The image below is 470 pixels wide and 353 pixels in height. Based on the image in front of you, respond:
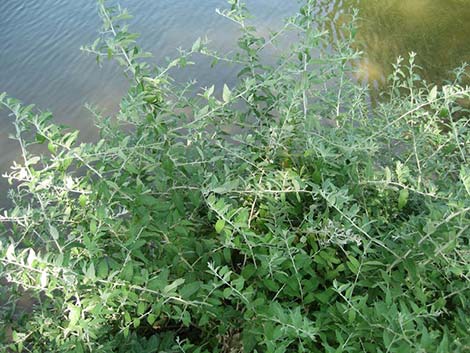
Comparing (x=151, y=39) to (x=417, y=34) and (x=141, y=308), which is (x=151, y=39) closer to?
(x=417, y=34)

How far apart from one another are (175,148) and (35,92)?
10.7 ft

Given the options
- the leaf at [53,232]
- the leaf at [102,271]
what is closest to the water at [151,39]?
the leaf at [53,232]

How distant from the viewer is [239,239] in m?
1.54

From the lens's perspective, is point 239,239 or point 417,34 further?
point 417,34

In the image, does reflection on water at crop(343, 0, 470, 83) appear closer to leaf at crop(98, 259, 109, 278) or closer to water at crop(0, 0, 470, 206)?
water at crop(0, 0, 470, 206)

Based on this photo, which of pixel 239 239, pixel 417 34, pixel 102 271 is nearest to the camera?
pixel 102 271

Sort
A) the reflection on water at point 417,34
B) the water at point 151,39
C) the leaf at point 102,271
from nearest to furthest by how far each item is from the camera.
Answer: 1. the leaf at point 102,271
2. the water at point 151,39
3. the reflection on water at point 417,34

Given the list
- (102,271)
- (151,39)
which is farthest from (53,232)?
(151,39)

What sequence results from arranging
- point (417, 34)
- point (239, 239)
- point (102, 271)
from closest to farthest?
point (102, 271) → point (239, 239) → point (417, 34)

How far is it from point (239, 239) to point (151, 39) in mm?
3948

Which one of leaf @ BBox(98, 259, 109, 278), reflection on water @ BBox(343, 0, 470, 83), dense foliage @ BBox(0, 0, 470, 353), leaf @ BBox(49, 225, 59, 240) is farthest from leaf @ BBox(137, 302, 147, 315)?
reflection on water @ BBox(343, 0, 470, 83)

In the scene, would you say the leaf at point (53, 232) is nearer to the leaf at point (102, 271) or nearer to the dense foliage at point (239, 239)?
the dense foliage at point (239, 239)

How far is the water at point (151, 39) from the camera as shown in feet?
14.5

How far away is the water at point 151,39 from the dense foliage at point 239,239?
2460 mm
